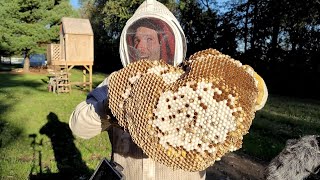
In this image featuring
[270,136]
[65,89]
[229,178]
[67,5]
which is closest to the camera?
[229,178]

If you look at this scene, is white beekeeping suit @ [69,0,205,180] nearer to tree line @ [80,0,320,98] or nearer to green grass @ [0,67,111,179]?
green grass @ [0,67,111,179]

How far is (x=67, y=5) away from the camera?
1194 inches

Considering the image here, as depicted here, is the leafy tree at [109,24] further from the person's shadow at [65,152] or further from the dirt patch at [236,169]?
the dirt patch at [236,169]

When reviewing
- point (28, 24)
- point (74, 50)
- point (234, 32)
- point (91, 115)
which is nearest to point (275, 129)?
point (91, 115)

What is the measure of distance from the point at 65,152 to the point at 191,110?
5.90m

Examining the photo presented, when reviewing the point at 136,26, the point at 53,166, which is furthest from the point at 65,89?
the point at 136,26

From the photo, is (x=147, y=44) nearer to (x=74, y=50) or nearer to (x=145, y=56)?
(x=145, y=56)

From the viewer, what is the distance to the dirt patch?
5695 mm

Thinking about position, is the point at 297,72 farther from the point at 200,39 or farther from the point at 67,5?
the point at 67,5

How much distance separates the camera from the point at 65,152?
6.61m

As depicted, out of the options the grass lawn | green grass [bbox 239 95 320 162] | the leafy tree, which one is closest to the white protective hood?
the grass lawn

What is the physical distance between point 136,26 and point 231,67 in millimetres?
883

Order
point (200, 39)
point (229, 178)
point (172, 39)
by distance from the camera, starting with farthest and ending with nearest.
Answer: point (200, 39) → point (229, 178) → point (172, 39)

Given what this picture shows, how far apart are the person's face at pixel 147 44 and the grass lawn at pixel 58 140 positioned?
13.2 ft
